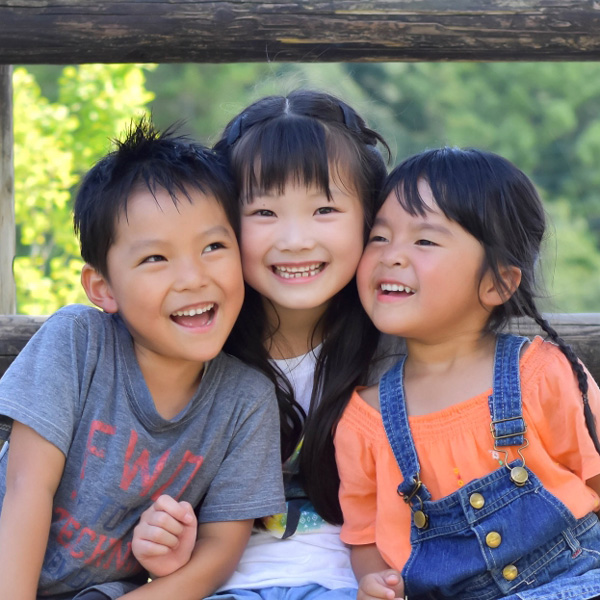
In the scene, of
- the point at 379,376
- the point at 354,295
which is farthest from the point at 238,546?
the point at 354,295

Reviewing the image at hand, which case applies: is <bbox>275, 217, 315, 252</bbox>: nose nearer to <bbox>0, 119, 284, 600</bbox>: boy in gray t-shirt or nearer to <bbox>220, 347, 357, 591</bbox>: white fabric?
<bbox>0, 119, 284, 600</bbox>: boy in gray t-shirt

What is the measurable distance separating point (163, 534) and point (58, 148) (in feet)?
13.1

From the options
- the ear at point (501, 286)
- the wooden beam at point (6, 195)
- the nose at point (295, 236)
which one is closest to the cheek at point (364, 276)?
the nose at point (295, 236)

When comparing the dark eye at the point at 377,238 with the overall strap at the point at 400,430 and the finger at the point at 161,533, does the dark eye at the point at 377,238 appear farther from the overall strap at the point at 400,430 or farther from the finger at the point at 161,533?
the finger at the point at 161,533

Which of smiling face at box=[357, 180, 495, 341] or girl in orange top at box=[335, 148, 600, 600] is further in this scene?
smiling face at box=[357, 180, 495, 341]

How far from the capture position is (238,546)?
5.81 feet

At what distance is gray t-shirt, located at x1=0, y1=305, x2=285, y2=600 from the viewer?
1.70m

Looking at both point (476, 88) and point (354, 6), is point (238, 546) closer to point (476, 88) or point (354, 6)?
point (354, 6)

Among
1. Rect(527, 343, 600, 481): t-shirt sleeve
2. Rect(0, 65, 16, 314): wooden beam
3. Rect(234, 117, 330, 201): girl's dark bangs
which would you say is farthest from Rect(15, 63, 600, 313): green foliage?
Rect(527, 343, 600, 481): t-shirt sleeve

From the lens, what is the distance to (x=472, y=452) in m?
1.69

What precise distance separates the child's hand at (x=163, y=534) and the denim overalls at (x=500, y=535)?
1.29ft

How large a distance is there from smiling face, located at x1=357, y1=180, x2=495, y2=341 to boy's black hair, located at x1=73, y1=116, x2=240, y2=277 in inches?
12.7

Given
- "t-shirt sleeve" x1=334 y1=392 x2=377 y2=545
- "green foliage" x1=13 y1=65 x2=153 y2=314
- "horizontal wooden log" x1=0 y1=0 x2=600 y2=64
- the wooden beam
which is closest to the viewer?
"t-shirt sleeve" x1=334 y1=392 x2=377 y2=545

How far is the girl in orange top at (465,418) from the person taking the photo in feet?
5.39
